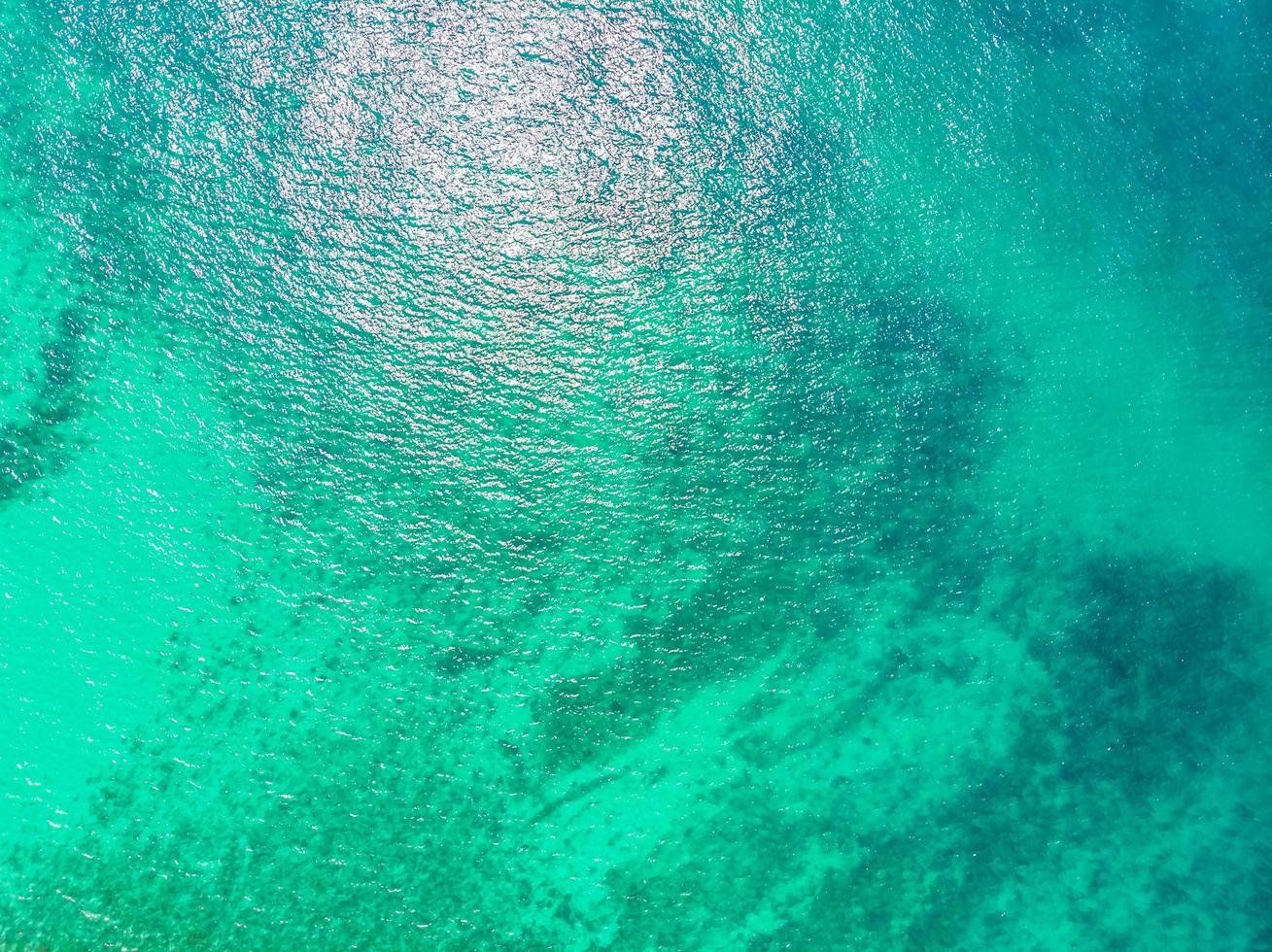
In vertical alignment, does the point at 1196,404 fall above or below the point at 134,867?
above

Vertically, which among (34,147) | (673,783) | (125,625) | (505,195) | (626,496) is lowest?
(673,783)

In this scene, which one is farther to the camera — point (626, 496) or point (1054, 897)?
point (626, 496)

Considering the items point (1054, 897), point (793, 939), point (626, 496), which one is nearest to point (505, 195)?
point (626, 496)

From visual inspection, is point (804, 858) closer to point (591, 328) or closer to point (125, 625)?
point (591, 328)

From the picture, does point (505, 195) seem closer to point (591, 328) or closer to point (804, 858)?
point (591, 328)

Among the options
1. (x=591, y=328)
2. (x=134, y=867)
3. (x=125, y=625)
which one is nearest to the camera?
(x=134, y=867)

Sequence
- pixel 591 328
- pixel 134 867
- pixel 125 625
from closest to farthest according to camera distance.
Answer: pixel 134 867 < pixel 125 625 < pixel 591 328
